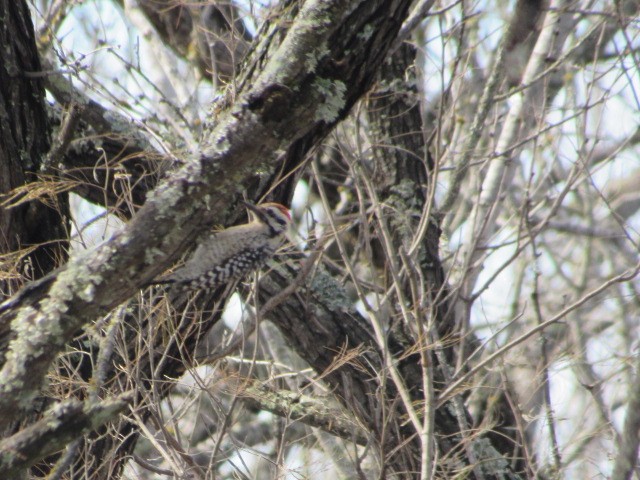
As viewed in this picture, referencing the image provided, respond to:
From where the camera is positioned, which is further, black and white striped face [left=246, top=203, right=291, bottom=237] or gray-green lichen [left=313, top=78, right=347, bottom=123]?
black and white striped face [left=246, top=203, right=291, bottom=237]

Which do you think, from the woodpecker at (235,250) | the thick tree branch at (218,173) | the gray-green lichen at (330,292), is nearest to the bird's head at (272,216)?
the woodpecker at (235,250)

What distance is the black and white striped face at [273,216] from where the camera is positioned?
4344 mm

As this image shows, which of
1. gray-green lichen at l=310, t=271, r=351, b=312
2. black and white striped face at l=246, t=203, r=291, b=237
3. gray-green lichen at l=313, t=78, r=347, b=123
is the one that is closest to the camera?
gray-green lichen at l=313, t=78, r=347, b=123

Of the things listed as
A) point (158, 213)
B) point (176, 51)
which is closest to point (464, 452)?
point (158, 213)

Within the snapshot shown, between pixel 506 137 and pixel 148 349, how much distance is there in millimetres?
3780

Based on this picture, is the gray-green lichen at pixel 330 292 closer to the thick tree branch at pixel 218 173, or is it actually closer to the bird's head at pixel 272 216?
the bird's head at pixel 272 216

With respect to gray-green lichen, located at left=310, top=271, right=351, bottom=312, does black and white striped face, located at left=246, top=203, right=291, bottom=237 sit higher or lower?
higher

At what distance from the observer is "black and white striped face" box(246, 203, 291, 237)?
4344mm

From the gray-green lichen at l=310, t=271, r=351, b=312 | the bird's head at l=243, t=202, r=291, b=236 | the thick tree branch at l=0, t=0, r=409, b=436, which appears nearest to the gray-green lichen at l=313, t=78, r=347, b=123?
the thick tree branch at l=0, t=0, r=409, b=436

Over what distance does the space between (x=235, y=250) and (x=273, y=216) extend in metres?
0.44

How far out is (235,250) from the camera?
4047 millimetres

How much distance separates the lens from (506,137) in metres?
6.51

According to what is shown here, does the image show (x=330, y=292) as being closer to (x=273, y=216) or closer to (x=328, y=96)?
(x=273, y=216)

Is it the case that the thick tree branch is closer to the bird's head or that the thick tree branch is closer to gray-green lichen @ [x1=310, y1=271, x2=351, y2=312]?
the bird's head
